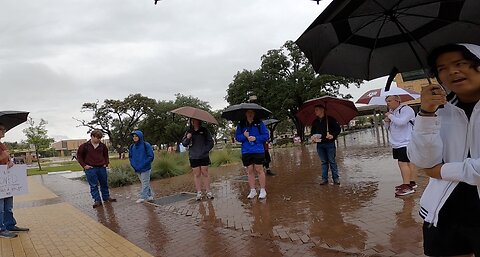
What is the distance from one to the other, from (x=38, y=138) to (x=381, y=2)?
38.6m

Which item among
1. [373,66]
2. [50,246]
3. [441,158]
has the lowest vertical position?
[50,246]

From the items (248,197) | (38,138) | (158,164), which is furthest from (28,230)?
(38,138)

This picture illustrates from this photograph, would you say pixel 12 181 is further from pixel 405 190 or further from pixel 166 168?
pixel 166 168

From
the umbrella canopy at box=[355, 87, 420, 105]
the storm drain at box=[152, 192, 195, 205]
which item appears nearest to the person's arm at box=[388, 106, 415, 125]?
the umbrella canopy at box=[355, 87, 420, 105]

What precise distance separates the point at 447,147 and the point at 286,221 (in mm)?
3844

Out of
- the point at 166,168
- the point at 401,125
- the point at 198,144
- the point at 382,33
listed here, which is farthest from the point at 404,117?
the point at 166,168

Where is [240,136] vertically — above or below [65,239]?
above

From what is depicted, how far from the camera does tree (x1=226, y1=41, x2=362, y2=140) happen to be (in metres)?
36.0

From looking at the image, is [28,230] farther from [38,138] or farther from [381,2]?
[38,138]

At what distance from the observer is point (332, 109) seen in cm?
808

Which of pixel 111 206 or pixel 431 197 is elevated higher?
pixel 431 197

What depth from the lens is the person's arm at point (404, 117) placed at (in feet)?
19.2

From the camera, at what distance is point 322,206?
20.5 ft

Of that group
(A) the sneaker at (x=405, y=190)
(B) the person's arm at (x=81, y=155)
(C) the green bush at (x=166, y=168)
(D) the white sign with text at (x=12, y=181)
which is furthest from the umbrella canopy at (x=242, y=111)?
(C) the green bush at (x=166, y=168)
